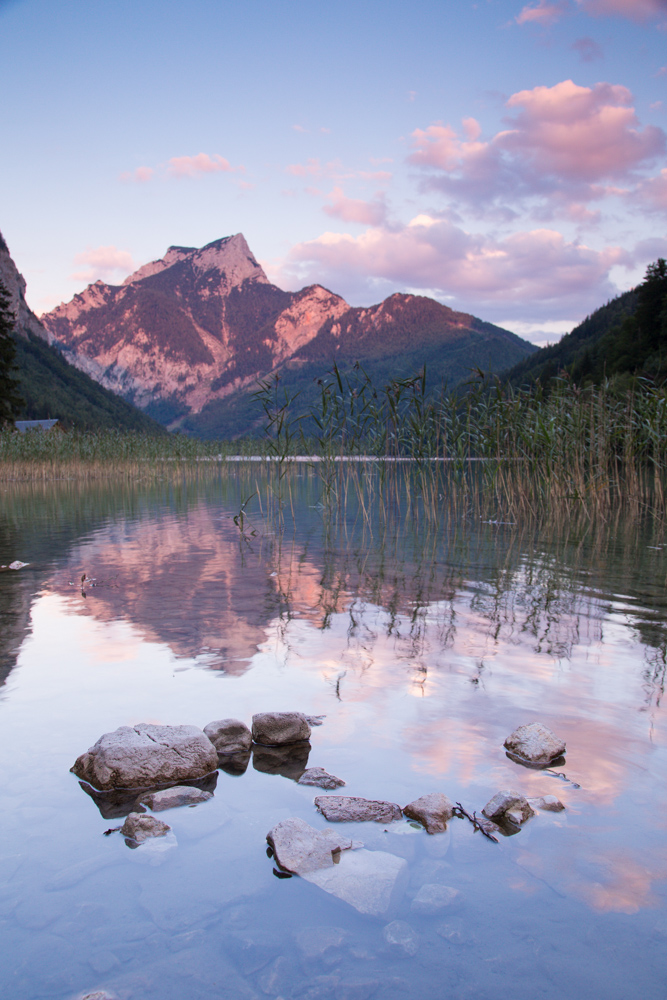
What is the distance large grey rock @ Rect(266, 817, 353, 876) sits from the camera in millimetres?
2074

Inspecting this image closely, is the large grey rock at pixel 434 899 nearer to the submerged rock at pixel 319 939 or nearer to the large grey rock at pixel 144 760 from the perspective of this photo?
the submerged rock at pixel 319 939

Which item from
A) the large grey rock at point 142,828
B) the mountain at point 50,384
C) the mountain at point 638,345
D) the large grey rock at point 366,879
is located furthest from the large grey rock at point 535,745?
the mountain at point 50,384

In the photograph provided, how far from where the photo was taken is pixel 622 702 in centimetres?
352

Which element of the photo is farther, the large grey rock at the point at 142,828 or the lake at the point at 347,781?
the large grey rock at the point at 142,828

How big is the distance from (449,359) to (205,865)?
6548 inches

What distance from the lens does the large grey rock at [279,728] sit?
303cm

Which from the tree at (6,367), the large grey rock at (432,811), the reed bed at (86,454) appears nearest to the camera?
the large grey rock at (432,811)

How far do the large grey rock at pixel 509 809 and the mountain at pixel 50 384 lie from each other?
8044 cm

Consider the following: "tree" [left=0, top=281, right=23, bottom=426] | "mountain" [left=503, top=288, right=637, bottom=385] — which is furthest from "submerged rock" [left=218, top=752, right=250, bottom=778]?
"mountain" [left=503, top=288, right=637, bottom=385]

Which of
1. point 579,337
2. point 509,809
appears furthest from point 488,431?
point 579,337

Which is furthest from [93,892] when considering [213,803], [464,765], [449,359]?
[449,359]

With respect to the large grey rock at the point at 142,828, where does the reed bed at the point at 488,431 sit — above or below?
above

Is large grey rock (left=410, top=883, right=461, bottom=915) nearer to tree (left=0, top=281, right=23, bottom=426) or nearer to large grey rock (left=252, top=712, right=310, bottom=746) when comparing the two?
large grey rock (left=252, top=712, right=310, bottom=746)

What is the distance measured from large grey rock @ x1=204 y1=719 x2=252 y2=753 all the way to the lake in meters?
0.10
